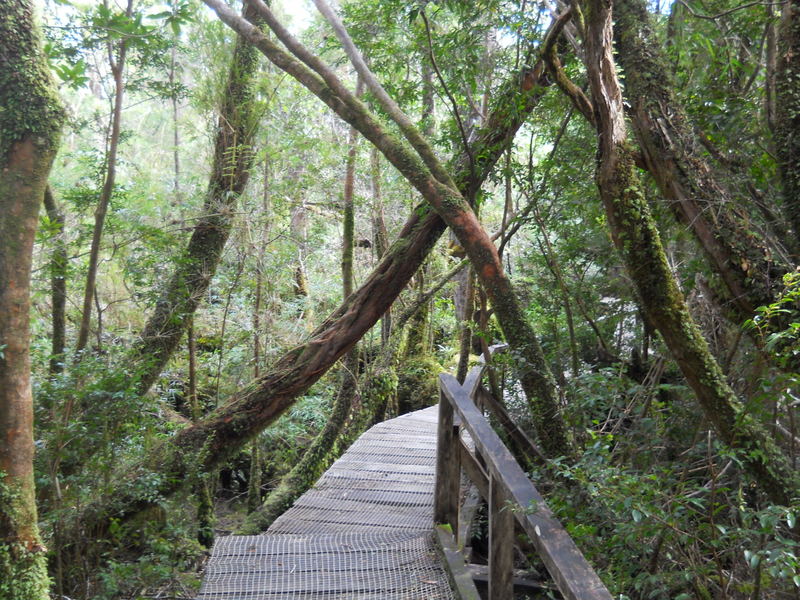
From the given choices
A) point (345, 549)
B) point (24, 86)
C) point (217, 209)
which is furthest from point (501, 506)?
point (217, 209)

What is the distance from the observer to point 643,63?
3.76 metres

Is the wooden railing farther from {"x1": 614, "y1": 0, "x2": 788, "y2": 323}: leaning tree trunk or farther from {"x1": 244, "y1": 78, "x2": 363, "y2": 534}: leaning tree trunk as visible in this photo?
{"x1": 244, "y1": 78, "x2": 363, "y2": 534}: leaning tree trunk

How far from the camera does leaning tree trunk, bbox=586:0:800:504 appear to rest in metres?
3.20

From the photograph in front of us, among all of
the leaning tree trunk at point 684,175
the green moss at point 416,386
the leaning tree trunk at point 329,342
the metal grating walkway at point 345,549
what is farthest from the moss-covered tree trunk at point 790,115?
the green moss at point 416,386

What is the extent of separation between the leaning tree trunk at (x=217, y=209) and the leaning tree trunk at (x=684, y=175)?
4074 millimetres

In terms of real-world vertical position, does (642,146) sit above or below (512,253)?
below

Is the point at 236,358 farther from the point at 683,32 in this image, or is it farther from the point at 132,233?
the point at 683,32

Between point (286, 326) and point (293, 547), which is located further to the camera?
point (286, 326)

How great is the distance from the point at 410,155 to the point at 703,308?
2.58 metres

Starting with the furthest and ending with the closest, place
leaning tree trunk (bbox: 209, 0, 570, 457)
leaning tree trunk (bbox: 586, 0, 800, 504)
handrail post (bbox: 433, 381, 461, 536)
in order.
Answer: leaning tree trunk (bbox: 209, 0, 570, 457) → handrail post (bbox: 433, 381, 461, 536) → leaning tree trunk (bbox: 586, 0, 800, 504)

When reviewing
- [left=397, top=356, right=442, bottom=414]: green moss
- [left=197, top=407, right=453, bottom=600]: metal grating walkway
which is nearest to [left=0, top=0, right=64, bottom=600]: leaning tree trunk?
[left=197, top=407, right=453, bottom=600]: metal grating walkway

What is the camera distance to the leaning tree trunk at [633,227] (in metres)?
3.20

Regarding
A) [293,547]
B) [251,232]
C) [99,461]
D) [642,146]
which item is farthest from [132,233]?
[642,146]

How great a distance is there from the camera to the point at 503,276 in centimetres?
465
